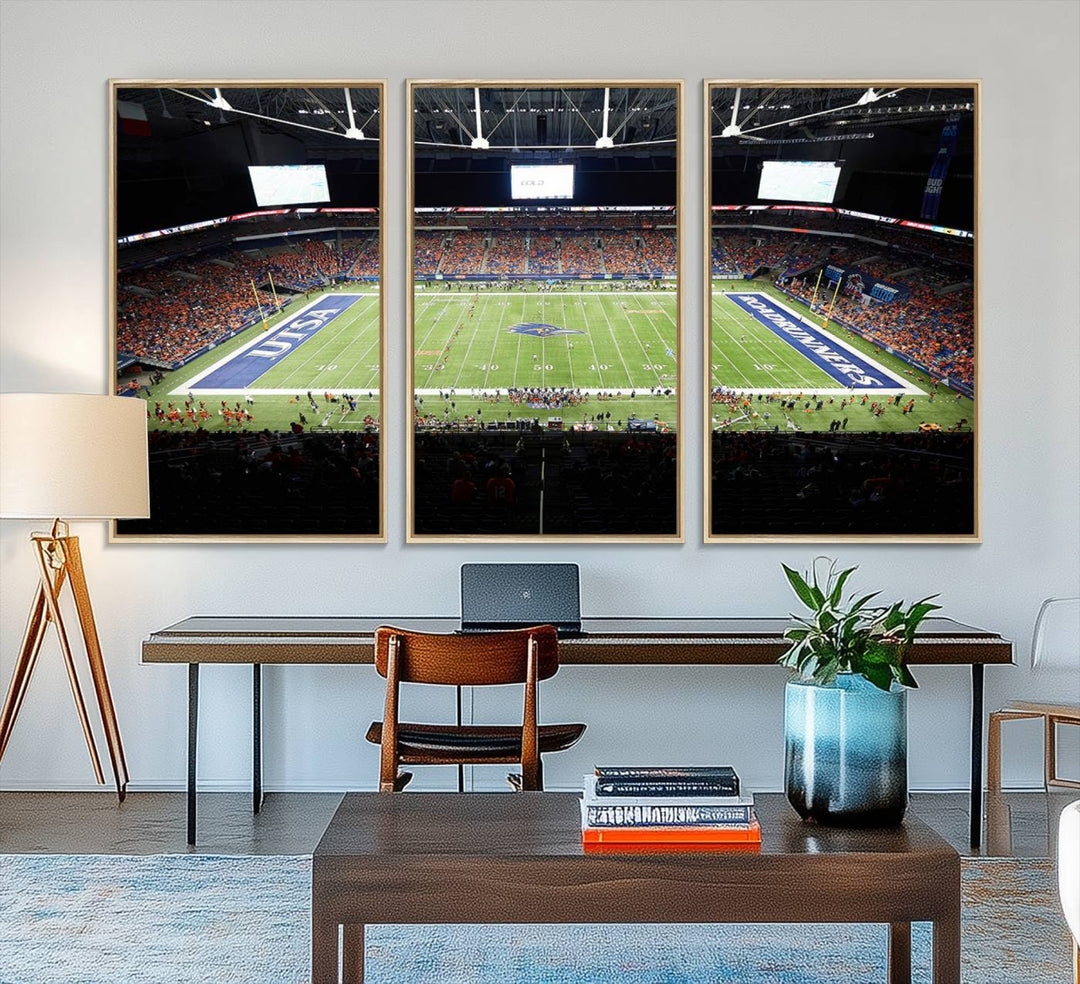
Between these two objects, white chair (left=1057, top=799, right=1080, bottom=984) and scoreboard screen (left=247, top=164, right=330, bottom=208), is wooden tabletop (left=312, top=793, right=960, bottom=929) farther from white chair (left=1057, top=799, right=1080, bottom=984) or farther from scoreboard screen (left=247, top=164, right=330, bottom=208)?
scoreboard screen (left=247, top=164, right=330, bottom=208)

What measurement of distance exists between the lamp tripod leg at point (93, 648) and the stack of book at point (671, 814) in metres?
2.64

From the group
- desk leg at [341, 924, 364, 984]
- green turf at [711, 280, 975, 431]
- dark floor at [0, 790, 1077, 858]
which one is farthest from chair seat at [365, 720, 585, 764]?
green turf at [711, 280, 975, 431]

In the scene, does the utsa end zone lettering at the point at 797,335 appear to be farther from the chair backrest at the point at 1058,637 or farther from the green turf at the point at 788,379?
the chair backrest at the point at 1058,637

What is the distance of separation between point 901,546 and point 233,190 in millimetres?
2892

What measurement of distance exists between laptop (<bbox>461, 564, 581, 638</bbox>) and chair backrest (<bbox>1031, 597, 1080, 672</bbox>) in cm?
176

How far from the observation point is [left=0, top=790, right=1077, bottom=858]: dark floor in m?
3.88

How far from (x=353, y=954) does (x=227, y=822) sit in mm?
2003

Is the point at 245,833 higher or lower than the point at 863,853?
lower

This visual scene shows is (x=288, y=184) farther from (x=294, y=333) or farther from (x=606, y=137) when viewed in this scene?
(x=606, y=137)

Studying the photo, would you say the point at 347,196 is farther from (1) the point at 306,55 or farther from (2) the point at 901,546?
(2) the point at 901,546

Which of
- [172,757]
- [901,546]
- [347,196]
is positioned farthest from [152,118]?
[901,546]

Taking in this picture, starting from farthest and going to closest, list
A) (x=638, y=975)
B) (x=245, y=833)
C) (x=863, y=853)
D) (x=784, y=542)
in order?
(x=784, y=542)
(x=245, y=833)
(x=638, y=975)
(x=863, y=853)

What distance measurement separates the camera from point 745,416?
4699mm

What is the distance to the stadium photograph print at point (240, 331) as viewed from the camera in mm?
4699
